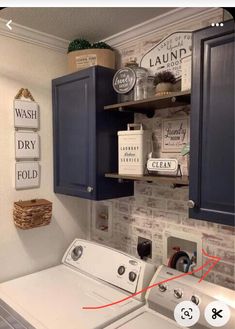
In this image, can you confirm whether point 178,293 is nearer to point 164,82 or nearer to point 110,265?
point 110,265

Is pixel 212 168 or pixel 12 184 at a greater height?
pixel 212 168

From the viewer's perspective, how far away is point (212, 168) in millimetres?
1022

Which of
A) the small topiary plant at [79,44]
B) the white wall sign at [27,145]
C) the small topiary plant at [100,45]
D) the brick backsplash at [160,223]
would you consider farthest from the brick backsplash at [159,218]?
the white wall sign at [27,145]

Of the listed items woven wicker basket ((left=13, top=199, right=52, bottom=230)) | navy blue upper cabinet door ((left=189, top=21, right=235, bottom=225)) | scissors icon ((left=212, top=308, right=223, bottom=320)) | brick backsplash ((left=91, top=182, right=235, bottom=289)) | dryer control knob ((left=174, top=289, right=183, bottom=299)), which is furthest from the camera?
woven wicker basket ((left=13, top=199, right=52, bottom=230))

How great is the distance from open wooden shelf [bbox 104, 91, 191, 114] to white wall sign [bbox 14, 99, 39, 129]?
0.47 m

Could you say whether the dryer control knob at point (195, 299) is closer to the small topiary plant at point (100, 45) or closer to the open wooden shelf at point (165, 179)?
the open wooden shelf at point (165, 179)

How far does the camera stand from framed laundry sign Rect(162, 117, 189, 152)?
4.63 feet

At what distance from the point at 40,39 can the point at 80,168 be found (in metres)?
0.82

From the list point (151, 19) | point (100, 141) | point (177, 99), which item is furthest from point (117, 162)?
point (151, 19)

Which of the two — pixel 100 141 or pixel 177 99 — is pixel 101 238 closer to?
pixel 100 141

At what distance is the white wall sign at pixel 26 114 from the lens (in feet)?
5.21

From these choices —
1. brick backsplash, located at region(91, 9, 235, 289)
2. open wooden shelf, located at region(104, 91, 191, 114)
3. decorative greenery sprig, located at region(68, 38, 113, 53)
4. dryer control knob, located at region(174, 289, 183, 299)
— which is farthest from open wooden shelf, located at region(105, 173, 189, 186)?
decorative greenery sprig, located at region(68, 38, 113, 53)

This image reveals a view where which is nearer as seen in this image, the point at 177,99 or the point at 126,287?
the point at 177,99

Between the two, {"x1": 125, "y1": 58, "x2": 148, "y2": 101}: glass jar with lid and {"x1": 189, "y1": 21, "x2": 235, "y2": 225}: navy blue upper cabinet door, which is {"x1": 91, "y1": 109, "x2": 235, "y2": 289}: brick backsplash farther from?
{"x1": 189, "y1": 21, "x2": 235, "y2": 225}: navy blue upper cabinet door
